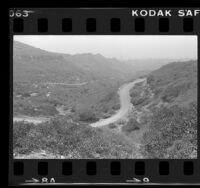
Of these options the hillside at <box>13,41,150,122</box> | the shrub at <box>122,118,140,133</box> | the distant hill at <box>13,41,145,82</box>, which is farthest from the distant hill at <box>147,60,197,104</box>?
the shrub at <box>122,118,140,133</box>

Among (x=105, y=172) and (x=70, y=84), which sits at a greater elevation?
(x=70, y=84)

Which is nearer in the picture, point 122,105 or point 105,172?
point 105,172

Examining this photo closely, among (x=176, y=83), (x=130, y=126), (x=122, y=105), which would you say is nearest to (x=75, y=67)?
(x=122, y=105)

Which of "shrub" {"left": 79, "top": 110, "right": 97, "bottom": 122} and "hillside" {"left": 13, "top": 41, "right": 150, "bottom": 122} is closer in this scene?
"shrub" {"left": 79, "top": 110, "right": 97, "bottom": 122}

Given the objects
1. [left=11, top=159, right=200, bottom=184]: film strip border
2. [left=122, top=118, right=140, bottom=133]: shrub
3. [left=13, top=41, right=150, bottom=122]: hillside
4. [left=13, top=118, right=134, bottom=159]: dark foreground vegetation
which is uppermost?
[left=13, top=41, right=150, bottom=122]: hillside

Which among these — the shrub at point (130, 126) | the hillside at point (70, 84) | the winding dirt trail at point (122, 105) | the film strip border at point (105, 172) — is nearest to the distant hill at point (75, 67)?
the hillside at point (70, 84)

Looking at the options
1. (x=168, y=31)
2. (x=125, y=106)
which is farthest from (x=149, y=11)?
(x=125, y=106)

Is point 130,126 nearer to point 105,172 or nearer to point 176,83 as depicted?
point 105,172

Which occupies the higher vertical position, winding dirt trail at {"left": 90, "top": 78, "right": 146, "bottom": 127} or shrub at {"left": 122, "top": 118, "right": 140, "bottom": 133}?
winding dirt trail at {"left": 90, "top": 78, "right": 146, "bottom": 127}

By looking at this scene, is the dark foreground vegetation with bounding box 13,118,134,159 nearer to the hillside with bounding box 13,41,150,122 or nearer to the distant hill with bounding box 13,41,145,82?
the hillside with bounding box 13,41,150,122
